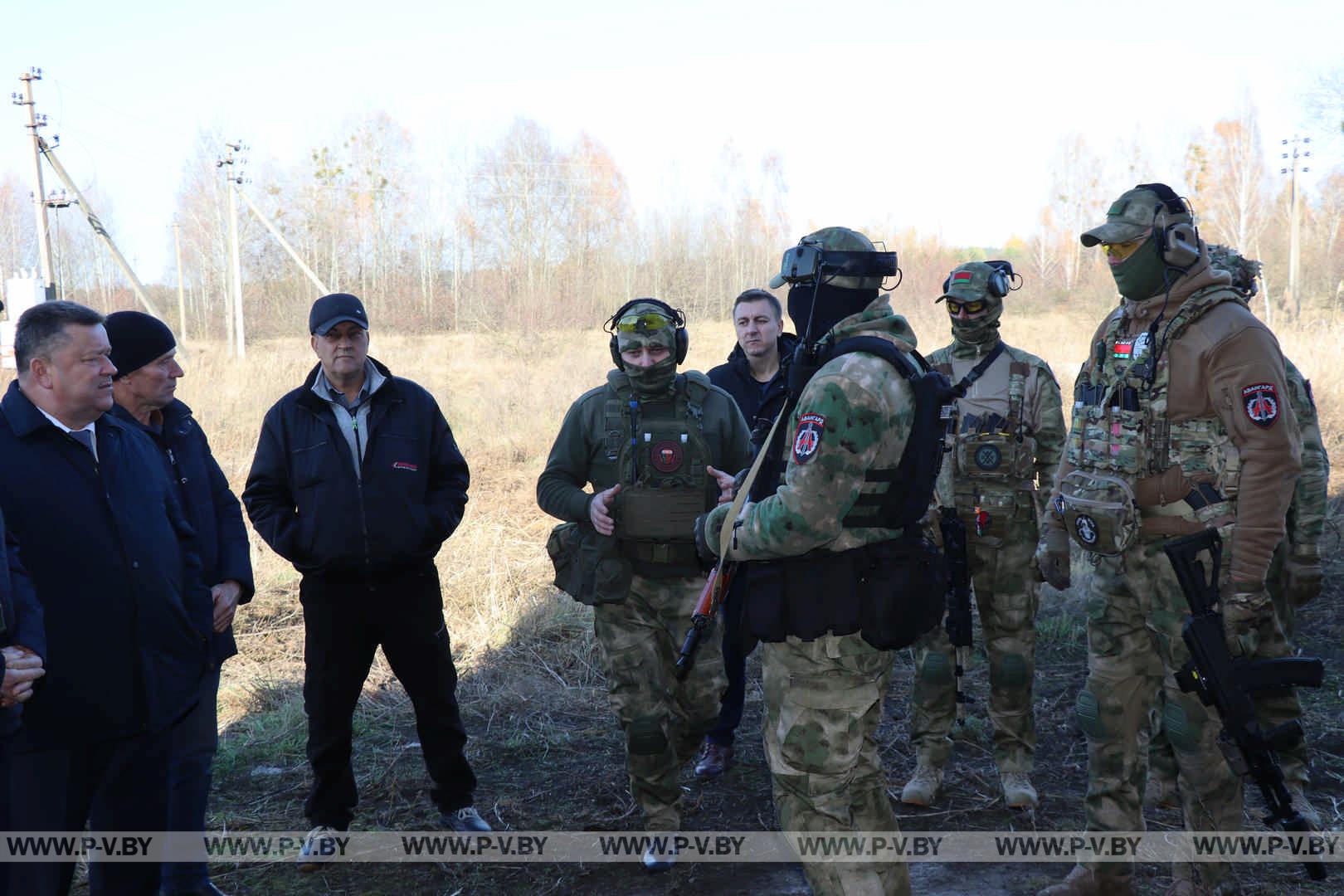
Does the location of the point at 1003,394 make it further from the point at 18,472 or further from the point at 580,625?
the point at 18,472

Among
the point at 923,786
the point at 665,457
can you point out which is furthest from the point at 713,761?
the point at 665,457

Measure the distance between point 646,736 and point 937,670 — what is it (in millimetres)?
1446

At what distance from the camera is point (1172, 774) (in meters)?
4.10

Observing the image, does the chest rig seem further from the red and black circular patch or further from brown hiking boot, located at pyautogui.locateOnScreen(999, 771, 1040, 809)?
brown hiking boot, located at pyautogui.locateOnScreen(999, 771, 1040, 809)

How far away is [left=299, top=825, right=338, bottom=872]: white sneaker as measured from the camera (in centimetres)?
386

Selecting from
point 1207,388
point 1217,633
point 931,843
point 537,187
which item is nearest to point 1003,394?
point 1207,388

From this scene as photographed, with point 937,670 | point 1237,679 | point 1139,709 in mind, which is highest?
point 1237,679

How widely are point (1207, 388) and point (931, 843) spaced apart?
212cm

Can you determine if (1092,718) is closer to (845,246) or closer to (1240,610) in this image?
(1240,610)

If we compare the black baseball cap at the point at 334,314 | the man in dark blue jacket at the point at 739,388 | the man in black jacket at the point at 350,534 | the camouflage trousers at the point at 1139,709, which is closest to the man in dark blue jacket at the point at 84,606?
the man in black jacket at the point at 350,534

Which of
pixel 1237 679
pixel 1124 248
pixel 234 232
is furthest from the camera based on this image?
pixel 234 232

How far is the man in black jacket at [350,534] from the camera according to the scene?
382 cm

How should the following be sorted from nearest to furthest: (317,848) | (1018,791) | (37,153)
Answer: (317,848) < (1018,791) < (37,153)

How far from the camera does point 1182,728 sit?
3.21 metres
